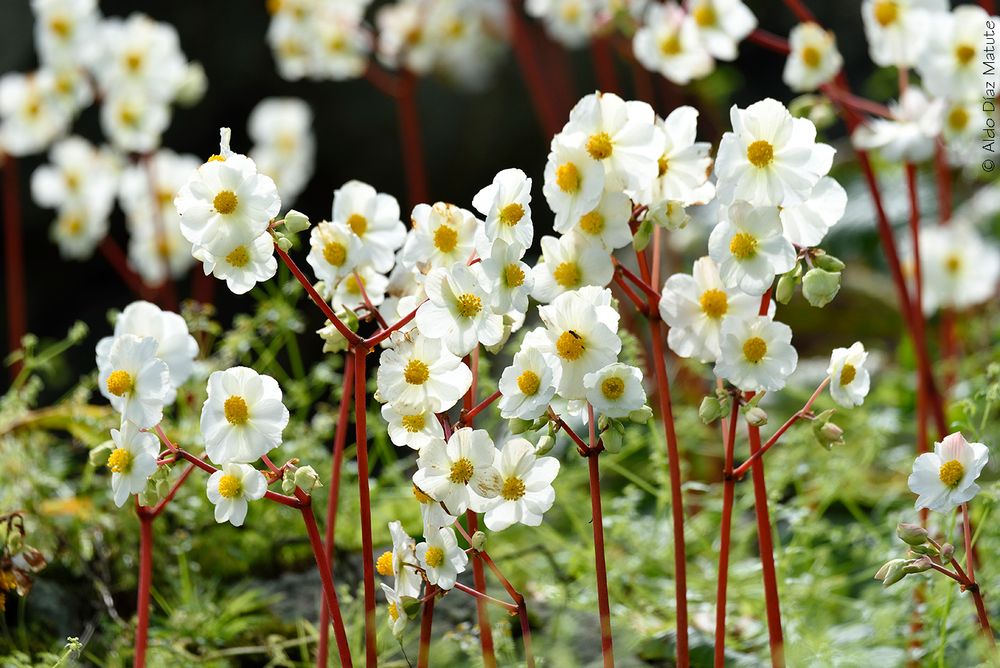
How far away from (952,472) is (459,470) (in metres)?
0.33

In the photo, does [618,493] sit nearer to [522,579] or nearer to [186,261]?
[522,579]

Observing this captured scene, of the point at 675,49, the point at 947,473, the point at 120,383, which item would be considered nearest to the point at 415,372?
the point at 120,383

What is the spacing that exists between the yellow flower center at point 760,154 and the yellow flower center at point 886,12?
24.0 inches

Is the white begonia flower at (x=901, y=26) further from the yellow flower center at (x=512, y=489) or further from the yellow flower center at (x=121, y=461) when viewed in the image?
the yellow flower center at (x=121, y=461)

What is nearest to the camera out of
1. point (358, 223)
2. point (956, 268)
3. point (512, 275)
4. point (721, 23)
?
point (512, 275)

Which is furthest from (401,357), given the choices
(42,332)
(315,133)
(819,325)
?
(315,133)

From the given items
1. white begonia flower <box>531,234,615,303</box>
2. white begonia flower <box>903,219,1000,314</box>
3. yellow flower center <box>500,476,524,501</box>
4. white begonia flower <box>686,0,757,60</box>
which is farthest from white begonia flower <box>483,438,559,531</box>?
white begonia flower <box>903,219,1000,314</box>

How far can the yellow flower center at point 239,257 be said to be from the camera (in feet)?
2.34

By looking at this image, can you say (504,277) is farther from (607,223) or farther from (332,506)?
(332,506)

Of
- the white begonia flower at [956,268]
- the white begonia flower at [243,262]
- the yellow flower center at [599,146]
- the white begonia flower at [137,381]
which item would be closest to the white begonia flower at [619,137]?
the yellow flower center at [599,146]

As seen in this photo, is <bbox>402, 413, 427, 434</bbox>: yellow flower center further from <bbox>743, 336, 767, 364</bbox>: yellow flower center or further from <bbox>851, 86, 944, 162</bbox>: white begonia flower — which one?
<bbox>851, 86, 944, 162</bbox>: white begonia flower

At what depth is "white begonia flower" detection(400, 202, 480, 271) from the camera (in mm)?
749

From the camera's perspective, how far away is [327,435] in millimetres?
1309

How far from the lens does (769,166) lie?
72 centimetres
